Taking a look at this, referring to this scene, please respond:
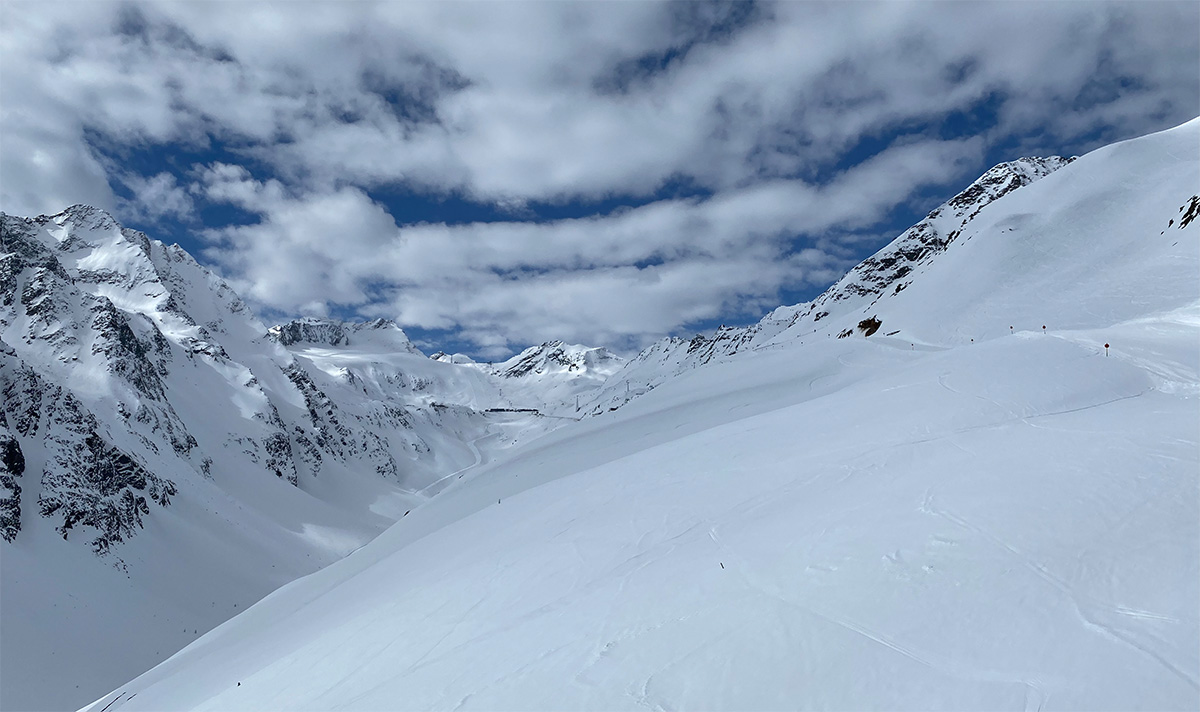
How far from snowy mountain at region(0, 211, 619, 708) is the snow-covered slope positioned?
138 feet

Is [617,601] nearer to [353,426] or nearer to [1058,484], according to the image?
[1058,484]

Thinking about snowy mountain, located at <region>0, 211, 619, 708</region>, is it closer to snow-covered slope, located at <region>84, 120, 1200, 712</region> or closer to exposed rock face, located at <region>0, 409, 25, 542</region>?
exposed rock face, located at <region>0, 409, 25, 542</region>

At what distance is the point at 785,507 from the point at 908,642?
139 inches

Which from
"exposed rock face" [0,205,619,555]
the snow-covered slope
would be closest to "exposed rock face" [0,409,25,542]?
"exposed rock face" [0,205,619,555]

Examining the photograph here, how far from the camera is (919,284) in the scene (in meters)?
53.1

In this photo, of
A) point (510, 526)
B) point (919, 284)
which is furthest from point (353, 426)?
point (510, 526)

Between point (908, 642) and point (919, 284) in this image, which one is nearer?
point (908, 642)

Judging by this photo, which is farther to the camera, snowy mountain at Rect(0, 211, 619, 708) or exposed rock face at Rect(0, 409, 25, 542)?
exposed rock face at Rect(0, 409, 25, 542)

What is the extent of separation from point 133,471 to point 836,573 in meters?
87.4

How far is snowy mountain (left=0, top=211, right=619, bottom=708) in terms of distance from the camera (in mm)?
46156

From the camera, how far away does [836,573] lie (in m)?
6.14

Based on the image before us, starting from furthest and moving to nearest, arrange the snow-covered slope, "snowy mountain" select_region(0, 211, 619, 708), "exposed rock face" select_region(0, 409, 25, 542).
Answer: "exposed rock face" select_region(0, 409, 25, 542)
"snowy mountain" select_region(0, 211, 619, 708)
the snow-covered slope

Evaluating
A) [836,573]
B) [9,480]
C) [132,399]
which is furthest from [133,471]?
[836,573]

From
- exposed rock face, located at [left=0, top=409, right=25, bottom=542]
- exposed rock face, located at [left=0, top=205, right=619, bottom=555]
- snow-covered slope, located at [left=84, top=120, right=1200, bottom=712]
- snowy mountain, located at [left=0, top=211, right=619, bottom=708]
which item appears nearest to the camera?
snow-covered slope, located at [left=84, top=120, right=1200, bottom=712]
